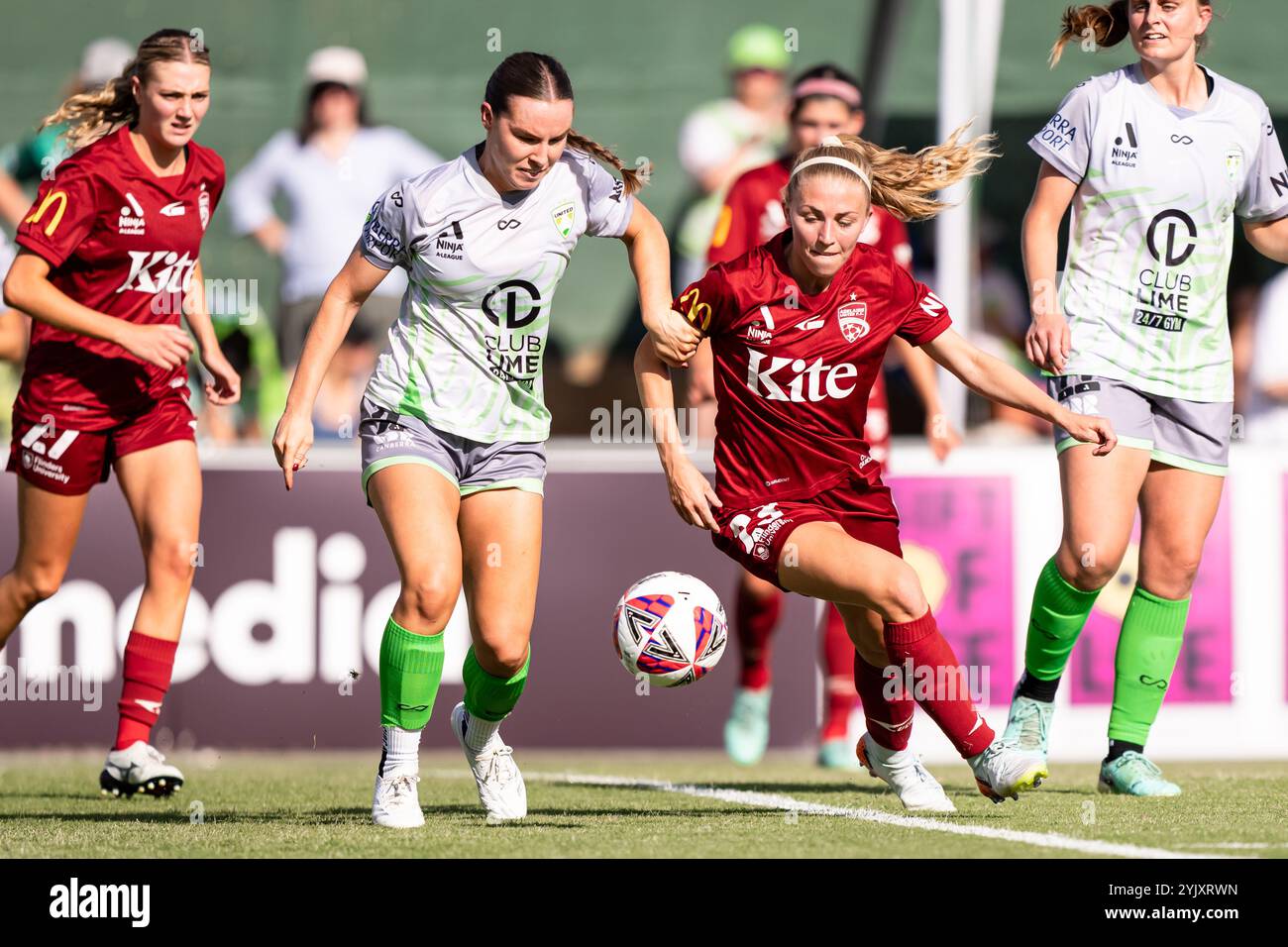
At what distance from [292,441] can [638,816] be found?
5.18 feet

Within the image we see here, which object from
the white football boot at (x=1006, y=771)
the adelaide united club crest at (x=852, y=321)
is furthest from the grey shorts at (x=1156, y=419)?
the white football boot at (x=1006, y=771)

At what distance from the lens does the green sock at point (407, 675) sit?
5836mm

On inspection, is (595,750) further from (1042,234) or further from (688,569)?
Answer: (1042,234)

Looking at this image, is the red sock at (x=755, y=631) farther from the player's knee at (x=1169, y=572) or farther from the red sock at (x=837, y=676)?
the player's knee at (x=1169, y=572)

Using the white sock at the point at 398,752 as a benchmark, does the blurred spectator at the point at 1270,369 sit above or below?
above

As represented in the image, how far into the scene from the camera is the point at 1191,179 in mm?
6496

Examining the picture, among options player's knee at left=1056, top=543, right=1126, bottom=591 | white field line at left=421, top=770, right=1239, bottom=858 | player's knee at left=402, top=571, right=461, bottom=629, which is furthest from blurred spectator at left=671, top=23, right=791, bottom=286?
player's knee at left=402, top=571, right=461, bottom=629

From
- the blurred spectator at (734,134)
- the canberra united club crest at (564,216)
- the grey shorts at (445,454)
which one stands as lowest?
the grey shorts at (445,454)

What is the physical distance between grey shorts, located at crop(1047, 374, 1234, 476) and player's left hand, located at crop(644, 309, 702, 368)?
1346 millimetres

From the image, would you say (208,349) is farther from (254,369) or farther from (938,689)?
(254,369)

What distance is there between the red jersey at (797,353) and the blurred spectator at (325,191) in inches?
169

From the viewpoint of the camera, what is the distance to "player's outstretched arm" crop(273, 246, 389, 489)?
18.6 feet

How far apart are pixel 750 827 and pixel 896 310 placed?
1.59 meters

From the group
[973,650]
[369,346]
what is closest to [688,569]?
[973,650]
